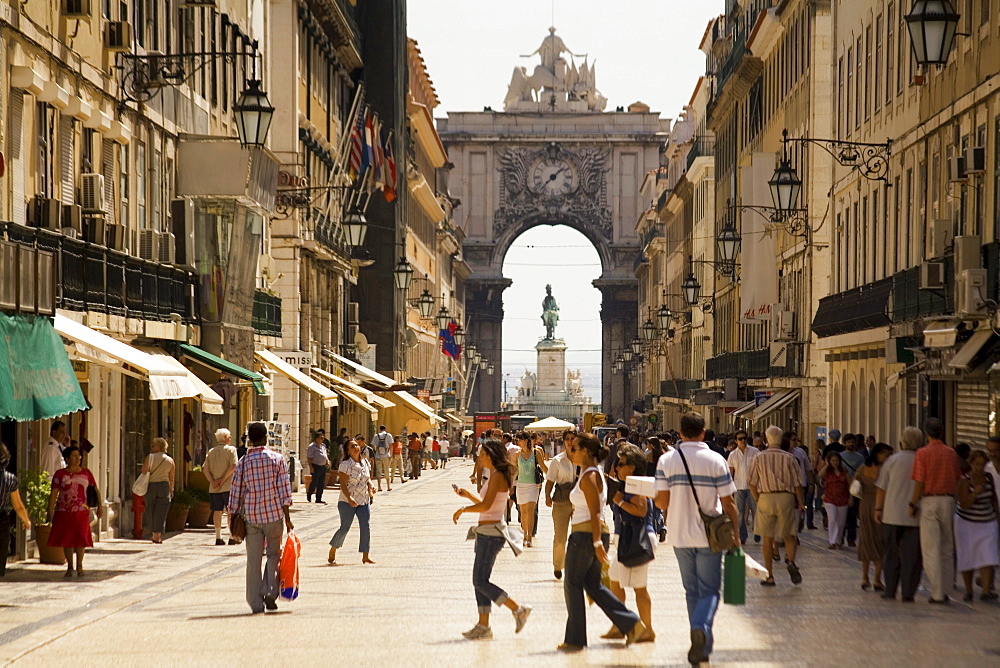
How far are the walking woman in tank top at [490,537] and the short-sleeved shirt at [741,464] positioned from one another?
11.4 m

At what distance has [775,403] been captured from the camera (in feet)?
137

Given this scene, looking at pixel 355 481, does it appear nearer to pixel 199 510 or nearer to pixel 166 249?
pixel 199 510

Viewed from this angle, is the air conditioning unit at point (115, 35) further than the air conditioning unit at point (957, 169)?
No

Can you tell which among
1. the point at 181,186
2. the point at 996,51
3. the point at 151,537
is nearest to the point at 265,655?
the point at 151,537

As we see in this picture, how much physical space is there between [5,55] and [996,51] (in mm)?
12281

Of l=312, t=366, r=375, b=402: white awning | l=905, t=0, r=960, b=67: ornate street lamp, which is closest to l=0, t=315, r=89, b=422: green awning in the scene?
l=905, t=0, r=960, b=67: ornate street lamp

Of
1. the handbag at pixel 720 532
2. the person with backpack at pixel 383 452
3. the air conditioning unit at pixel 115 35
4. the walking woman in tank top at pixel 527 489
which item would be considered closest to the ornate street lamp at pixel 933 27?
the handbag at pixel 720 532

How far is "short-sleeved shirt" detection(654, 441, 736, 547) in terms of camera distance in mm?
12180

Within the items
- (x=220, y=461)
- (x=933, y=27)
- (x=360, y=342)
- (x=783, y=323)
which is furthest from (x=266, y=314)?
(x=933, y=27)

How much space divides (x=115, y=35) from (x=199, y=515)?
6731 millimetres

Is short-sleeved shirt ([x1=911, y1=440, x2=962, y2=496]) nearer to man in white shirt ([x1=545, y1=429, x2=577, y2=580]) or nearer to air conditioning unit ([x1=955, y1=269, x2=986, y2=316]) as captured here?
man in white shirt ([x1=545, y1=429, x2=577, y2=580])

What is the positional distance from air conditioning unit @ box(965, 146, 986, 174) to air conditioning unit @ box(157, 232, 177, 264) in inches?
451

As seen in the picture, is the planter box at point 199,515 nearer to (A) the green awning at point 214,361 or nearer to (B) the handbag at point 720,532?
(A) the green awning at point 214,361

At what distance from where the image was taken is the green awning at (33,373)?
57.2ft
